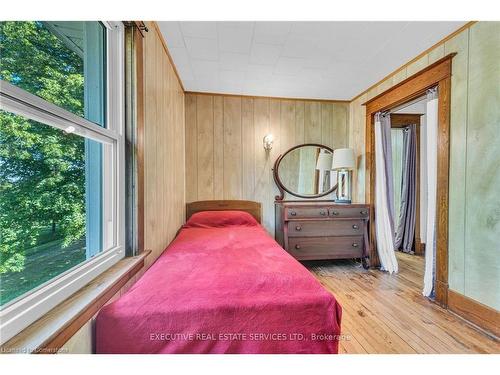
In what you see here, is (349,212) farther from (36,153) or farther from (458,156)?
(36,153)

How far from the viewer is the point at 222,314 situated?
87cm

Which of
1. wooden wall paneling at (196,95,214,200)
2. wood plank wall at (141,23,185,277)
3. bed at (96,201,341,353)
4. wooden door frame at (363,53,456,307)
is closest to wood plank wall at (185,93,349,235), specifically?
wooden wall paneling at (196,95,214,200)

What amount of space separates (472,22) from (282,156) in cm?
200

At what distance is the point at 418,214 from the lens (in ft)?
10.8

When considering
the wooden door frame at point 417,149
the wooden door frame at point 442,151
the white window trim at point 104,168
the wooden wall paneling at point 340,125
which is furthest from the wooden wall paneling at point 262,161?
the wooden door frame at point 417,149

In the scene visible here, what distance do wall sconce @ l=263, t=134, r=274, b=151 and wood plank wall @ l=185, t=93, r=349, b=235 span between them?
60mm

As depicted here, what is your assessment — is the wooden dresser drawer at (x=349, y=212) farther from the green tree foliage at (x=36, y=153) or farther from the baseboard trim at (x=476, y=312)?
the green tree foliage at (x=36, y=153)

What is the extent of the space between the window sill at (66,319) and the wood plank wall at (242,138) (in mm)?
1934

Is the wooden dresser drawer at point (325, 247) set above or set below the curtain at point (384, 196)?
below

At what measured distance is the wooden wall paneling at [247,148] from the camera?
2.92 m

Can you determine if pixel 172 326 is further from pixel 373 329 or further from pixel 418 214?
pixel 418 214

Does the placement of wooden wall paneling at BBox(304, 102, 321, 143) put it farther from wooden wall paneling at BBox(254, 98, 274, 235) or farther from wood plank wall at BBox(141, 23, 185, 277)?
wood plank wall at BBox(141, 23, 185, 277)

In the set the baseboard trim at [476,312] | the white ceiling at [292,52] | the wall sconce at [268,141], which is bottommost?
the baseboard trim at [476,312]
